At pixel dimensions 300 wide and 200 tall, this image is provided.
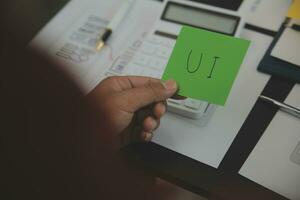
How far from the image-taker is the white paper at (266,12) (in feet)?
2.59

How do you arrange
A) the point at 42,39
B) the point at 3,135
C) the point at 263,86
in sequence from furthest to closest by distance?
the point at 42,39 → the point at 263,86 → the point at 3,135

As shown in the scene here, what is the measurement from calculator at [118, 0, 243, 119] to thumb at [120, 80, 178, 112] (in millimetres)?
68

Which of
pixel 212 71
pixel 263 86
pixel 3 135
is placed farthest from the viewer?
pixel 263 86

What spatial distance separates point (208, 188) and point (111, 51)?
0.33 meters

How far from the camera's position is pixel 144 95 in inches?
24.7

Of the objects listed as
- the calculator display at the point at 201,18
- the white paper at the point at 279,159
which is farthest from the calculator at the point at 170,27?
the white paper at the point at 279,159

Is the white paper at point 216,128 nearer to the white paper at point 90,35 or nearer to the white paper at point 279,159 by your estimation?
the white paper at point 279,159

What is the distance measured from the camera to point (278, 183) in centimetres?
60

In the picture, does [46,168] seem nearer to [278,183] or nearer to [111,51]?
[278,183]

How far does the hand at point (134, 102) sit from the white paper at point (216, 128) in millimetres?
29

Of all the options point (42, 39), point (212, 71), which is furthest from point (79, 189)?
point (42, 39)

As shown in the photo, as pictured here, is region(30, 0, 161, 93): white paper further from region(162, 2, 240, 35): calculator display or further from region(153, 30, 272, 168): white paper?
region(153, 30, 272, 168): white paper

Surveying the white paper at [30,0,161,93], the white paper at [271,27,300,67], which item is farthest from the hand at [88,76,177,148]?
the white paper at [271,27,300,67]

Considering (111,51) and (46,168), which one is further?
(111,51)
